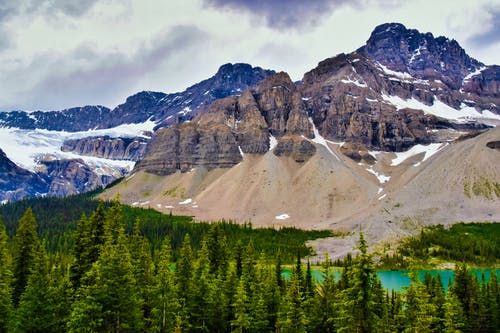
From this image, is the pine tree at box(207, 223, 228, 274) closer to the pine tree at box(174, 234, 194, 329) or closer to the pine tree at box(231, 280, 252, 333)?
the pine tree at box(174, 234, 194, 329)

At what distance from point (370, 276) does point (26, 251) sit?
37.4 metres

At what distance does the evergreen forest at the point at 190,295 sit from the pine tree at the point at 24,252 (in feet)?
0.34

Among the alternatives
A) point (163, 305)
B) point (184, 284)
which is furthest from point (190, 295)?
point (163, 305)

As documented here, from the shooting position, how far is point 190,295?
5053 cm

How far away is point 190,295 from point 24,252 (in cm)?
1841

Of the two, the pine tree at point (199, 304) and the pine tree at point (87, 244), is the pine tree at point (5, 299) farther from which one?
the pine tree at point (199, 304)

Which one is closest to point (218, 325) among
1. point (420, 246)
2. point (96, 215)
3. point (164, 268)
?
point (164, 268)

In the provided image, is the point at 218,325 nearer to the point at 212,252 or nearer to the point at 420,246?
the point at 212,252

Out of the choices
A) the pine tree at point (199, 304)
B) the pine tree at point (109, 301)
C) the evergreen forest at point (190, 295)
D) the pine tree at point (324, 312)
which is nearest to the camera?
the evergreen forest at point (190, 295)

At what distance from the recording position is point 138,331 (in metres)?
36.9

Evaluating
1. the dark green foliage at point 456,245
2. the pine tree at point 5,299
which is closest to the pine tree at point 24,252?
the pine tree at point 5,299

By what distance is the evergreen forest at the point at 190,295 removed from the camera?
3231cm

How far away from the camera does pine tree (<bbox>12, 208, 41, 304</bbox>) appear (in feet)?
157

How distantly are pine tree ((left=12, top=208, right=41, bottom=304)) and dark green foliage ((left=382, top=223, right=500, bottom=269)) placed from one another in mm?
121415
